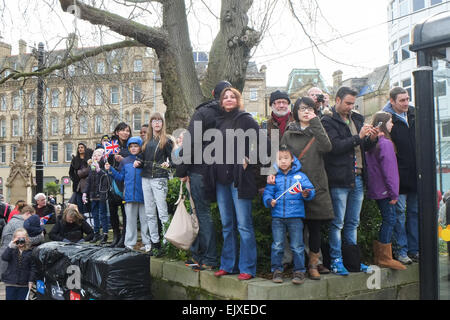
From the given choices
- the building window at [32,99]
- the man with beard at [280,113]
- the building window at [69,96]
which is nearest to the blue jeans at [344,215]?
the man with beard at [280,113]

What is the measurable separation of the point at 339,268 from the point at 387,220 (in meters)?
0.95

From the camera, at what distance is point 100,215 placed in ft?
27.0

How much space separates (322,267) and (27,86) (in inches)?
384

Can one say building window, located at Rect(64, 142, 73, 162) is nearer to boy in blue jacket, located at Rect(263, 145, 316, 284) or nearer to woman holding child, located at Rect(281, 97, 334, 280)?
woman holding child, located at Rect(281, 97, 334, 280)

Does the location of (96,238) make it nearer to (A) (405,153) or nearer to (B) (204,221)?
(B) (204,221)

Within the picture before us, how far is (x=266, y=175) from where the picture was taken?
5.30m

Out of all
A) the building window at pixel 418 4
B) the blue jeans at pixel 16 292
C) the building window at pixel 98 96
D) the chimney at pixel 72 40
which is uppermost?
the building window at pixel 418 4

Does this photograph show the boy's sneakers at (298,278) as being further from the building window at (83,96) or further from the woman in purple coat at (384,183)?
the building window at (83,96)

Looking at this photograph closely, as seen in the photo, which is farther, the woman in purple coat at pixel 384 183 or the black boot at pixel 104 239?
the black boot at pixel 104 239

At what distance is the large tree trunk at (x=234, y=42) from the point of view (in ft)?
26.3

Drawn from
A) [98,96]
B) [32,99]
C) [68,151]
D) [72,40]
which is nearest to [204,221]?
[72,40]

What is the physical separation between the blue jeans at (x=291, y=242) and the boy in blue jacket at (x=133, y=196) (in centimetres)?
248

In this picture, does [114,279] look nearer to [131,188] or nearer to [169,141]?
[131,188]
